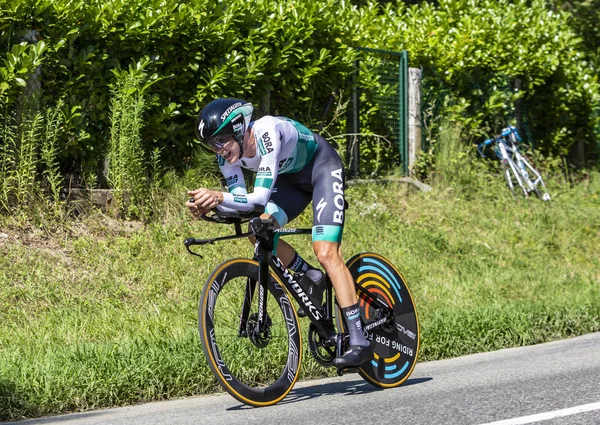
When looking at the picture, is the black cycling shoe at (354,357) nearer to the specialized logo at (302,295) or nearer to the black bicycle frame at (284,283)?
the black bicycle frame at (284,283)

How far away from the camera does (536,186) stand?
14.4m

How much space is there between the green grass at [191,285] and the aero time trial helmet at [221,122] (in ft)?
5.34

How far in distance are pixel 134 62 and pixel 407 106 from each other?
4.93 meters

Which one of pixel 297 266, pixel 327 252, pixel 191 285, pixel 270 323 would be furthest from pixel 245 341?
pixel 191 285

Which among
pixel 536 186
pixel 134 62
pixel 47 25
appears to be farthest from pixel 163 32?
pixel 536 186

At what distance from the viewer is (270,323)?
5848mm

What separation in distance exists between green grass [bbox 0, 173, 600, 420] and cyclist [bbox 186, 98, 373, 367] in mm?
1032

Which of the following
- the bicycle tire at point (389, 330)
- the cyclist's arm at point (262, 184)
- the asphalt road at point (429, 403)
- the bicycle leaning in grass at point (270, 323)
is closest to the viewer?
the asphalt road at point (429, 403)

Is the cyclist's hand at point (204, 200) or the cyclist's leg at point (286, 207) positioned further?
the cyclist's leg at point (286, 207)

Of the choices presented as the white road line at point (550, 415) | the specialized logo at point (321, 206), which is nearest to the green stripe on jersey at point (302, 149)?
the specialized logo at point (321, 206)

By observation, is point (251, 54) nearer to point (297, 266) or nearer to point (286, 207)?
point (286, 207)

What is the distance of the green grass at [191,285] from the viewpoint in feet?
20.3

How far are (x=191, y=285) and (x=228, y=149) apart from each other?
3.42m

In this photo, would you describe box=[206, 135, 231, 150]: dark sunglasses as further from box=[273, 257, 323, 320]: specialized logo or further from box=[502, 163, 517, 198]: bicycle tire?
box=[502, 163, 517, 198]: bicycle tire
